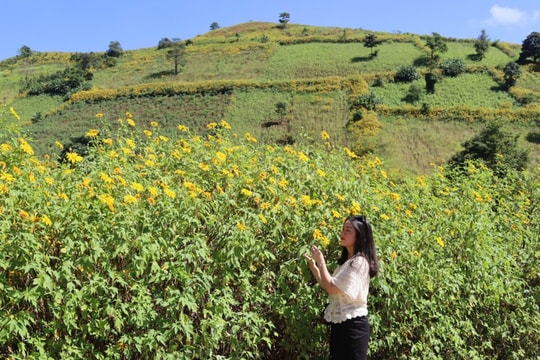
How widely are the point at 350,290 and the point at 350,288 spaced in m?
0.01

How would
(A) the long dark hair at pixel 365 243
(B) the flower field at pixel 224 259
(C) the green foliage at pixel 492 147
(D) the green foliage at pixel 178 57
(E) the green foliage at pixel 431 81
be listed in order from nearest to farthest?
(B) the flower field at pixel 224 259
(A) the long dark hair at pixel 365 243
(C) the green foliage at pixel 492 147
(E) the green foliage at pixel 431 81
(D) the green foliage at pixel 178 57

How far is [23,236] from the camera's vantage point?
2.37 meters

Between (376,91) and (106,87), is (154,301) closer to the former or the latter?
(376,91)

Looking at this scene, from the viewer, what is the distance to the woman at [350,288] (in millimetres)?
2861

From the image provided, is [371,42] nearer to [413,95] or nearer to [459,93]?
[459,93]

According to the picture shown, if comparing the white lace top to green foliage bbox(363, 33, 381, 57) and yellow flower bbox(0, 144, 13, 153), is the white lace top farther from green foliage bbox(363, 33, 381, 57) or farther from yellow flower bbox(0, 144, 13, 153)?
green foliage bbox(363, 33, 381, 57)

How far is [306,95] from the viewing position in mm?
42281

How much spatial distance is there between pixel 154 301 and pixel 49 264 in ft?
2.09

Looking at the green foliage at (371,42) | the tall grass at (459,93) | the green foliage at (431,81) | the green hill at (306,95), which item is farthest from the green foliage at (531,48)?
the green foliage at (371,42)

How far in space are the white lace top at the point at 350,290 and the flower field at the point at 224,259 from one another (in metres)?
0.27

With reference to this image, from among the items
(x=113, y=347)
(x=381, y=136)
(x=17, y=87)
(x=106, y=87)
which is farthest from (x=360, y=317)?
(x=17, y=87)

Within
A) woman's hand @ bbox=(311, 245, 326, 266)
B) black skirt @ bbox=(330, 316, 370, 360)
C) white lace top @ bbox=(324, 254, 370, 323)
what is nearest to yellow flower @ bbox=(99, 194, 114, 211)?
woman's hand @ bbox=(311, 245, 326, 266)

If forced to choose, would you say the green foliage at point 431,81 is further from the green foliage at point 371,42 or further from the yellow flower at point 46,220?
the yellow flower at point 46,220

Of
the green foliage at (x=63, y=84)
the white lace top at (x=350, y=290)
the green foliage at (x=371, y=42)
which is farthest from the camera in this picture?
the green foliage at (x=371, y=42)
